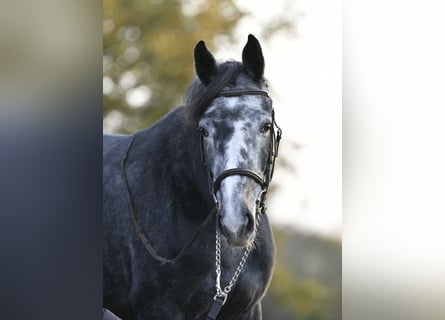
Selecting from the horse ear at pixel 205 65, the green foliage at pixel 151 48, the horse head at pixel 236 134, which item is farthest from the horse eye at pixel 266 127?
the green foliage at pixel 151 48

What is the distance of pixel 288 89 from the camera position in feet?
10.4

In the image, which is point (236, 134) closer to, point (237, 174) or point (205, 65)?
point (237, 174)

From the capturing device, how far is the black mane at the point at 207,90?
8.50 ft

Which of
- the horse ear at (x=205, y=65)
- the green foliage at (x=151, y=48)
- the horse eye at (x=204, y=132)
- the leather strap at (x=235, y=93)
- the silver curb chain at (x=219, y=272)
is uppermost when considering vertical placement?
the green foliage at (x=151, y=48)

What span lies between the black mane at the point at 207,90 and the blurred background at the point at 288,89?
1.53ft

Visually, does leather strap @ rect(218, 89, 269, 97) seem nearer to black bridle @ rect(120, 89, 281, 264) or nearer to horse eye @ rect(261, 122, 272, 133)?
black bridle @ rect(120, 89, 281, 264)

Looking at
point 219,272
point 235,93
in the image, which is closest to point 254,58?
point 235,93

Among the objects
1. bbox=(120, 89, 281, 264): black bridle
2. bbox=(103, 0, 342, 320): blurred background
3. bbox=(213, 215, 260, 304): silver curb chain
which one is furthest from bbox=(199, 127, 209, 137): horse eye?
bbox=(103, 0, 342, 320): blurred background

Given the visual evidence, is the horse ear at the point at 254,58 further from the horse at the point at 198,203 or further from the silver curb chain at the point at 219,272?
the silver curb chain at the point at 219,272

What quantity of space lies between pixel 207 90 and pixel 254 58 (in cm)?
24
